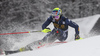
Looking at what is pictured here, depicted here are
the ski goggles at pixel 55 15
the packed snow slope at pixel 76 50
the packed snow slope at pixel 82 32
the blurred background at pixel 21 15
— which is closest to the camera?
the packed snow slope at pixel 76 50

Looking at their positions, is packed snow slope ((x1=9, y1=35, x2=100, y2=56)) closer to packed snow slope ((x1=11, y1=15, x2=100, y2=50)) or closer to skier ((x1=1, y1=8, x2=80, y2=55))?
skier ((x1=1, y1=8, x2=80, y2=55))

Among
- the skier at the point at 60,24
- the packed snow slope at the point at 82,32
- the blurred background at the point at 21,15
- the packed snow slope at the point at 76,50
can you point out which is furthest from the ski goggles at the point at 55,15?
the blurred background at the point at 21,15

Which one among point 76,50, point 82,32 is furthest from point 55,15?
point 82,32

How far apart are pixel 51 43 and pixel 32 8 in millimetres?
6084

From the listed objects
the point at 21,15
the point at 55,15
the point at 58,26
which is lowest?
the point at 21,15

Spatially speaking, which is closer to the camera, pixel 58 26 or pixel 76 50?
pixel 76 50

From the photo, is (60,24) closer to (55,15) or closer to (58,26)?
(58,26)

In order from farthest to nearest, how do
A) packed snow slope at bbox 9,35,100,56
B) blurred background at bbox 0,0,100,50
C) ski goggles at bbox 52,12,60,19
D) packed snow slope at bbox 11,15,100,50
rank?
blurred background at bbox 0,0,100,50 → packed snow slope at bbox 11,15,100,50 → ski goggles at bbox 52,12,60,19 → packed snow slope at bbox 9,35,100,56

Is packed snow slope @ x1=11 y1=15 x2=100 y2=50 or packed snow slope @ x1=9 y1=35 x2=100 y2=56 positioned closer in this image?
packed snow slope @ x1=9 y1=35 x2=100 y2=56

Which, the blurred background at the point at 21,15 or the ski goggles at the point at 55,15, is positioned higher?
the ski goggles at the point at 55,15

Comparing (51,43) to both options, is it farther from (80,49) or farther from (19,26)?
(19,26)

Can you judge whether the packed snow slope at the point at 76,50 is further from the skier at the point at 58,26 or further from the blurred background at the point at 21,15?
the blurred background at the point at 21,15

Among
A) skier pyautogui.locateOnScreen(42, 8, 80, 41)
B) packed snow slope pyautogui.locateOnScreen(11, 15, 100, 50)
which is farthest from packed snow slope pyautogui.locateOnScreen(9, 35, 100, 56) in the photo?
packed snow slope pyautogui.locateOnScreen(11, 15, 100, 50)

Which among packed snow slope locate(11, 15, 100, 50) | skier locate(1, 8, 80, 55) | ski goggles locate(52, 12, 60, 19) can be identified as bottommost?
packed snow slope locate(11, 15, 100, 50)
